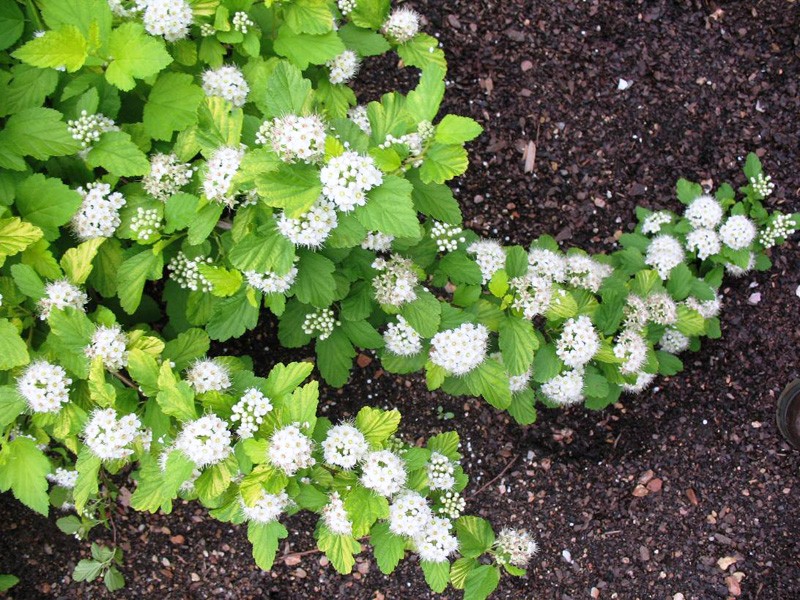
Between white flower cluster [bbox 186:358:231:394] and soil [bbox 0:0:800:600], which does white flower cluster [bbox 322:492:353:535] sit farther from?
soil [bbox 0:0:800:600]

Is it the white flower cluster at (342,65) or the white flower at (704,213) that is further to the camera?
the white flower at (704,213)

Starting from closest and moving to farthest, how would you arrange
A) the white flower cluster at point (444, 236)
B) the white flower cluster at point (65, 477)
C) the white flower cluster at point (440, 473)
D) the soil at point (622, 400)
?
the white flower cluster at point (440, 473), the white flower cluster at point (444, 236), the white flower cluster at point (65, 477), the soil at point (622, 400)

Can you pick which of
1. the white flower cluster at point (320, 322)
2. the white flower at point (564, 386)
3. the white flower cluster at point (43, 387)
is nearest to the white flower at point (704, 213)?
the white flower at point (564, 386)

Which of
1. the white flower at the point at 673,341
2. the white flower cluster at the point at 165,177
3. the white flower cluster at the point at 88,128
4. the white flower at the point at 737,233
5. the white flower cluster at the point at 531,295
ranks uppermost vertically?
the white flower cluster at the point at 88,128

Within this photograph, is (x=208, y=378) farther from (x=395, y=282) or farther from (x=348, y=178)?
(x=348, y=178)

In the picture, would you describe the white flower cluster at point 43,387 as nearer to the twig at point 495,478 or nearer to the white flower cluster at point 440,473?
the white flower cluster at point 440,473

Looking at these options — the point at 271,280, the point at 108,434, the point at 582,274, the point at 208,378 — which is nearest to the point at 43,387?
the point at 108,434

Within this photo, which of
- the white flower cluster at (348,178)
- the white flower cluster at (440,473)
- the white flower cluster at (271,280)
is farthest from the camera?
the white flower cluster at (440,473)

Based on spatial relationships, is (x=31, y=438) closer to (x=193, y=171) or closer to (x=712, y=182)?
(x=193, y=171)
